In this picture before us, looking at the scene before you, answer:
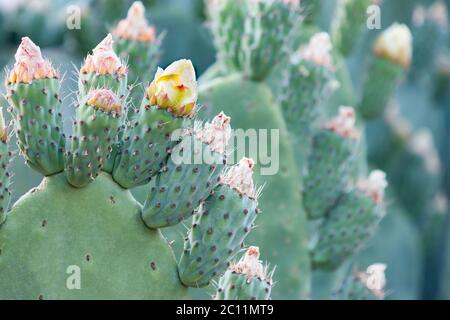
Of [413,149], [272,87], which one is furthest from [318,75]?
[413,149]

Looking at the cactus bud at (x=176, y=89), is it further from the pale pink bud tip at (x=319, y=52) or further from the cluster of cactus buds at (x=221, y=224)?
the pale pink bud tip at (x=319, y=52)

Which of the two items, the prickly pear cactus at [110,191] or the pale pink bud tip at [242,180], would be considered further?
the pale pink bud tip at [242,180]

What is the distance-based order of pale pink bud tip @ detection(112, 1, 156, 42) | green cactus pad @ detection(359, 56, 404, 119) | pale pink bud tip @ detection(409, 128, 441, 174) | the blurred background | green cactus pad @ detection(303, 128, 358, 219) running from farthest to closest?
pale pink bud tip @ detection(409, 128, 441, 174) < the blurred background < green cactus pad @ detection(359, 56, 404, 119) < green cactus pad @ detection(303, 128, 358, 219) < pale pink bud tip @ detection(112, 1, 156, 42)

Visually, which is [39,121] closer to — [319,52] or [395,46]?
[319,52]

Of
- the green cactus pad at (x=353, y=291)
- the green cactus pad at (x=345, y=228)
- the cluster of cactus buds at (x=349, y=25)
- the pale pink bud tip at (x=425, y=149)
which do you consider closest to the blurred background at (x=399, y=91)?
the pale pink bud tip at (x=425, y=149)

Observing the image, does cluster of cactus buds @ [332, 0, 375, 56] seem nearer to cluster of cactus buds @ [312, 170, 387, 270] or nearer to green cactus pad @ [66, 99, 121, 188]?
cluster of cactus buds @ [312, 170, 387, 270]

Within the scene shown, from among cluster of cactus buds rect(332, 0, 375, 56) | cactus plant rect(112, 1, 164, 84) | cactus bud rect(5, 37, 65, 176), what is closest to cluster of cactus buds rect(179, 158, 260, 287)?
cactus bud rect(5, 37, 65, 176)

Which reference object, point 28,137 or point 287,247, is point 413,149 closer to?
point 287,247
